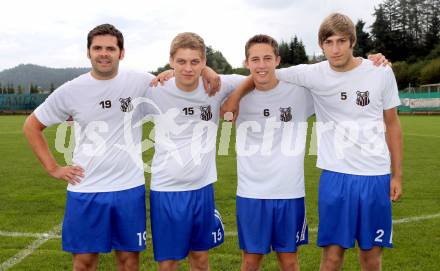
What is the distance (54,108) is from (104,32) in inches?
27.2

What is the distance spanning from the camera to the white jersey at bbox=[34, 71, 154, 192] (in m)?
3.87

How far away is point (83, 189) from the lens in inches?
153

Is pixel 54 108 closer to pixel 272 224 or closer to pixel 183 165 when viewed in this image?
pixel 183 165

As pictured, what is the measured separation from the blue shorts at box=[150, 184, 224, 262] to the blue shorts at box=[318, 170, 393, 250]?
0.90 meters

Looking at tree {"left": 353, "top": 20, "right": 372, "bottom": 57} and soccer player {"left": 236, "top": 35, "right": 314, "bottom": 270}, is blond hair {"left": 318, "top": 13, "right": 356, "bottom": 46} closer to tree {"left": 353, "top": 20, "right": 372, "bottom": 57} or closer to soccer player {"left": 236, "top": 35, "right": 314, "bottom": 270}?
soccer player {"left": 236, "top": 35, "right": 314, "bottom": 270}

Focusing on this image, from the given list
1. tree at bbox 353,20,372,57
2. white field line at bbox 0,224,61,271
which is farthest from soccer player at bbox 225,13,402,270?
tree at bbox 353,20,372,57

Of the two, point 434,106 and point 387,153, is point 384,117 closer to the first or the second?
point 387,153

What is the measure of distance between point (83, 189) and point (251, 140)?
4.34 ft

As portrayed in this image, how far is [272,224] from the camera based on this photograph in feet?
13.1

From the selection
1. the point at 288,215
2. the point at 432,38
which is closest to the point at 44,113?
the point at 288,215

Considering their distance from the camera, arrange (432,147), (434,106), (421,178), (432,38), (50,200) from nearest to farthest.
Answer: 1. (50,200)
2. (421,178)
3. (432,147)
4. (434,106)
5. (432,38)

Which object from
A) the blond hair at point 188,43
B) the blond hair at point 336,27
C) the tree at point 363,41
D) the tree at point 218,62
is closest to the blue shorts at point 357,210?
the blond hair at point 336,27

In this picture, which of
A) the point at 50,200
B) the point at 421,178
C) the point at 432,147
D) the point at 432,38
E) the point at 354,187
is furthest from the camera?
the point at 432,38

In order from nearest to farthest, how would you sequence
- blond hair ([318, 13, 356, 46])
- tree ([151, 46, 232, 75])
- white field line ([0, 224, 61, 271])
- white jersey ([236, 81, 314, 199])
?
blond hair ([318, 13, 356, 46])
white jersey ([236, 81, 314, 199])
white field line ([0, 224, 61, 271])
tree ([151, 46, 232, 75])
